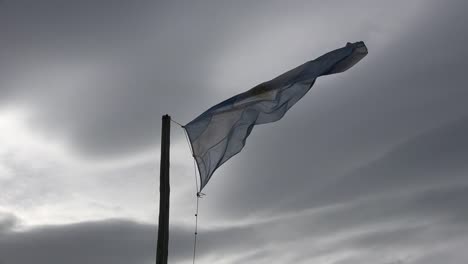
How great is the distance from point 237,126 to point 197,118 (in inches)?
51.9

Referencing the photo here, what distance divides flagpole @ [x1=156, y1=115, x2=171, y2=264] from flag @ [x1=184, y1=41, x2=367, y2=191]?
49.2 inches

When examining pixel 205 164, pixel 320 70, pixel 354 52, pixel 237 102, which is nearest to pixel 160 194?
pixel 205 164

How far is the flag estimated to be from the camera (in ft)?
54.3

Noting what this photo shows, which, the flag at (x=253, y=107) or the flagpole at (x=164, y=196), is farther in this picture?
the flag at (x=253, y=107)

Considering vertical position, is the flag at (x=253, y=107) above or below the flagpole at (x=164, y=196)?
above

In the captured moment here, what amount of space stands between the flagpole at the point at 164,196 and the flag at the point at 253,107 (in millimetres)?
1249

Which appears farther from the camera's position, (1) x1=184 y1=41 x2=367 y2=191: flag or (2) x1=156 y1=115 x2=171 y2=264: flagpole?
(1) x1=184 y1=41 x2=367 y2=191: flag

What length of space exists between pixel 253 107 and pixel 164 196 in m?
4.41

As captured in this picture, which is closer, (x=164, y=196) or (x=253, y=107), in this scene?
(x=164, y=196)

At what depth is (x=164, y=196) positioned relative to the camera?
14523 millimetres

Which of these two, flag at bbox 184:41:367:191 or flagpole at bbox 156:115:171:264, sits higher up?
flag at bbox 184:41:367:191

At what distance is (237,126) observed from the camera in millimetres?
16891

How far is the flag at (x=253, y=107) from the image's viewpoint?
16.5m

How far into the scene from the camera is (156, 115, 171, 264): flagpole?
13.8 meters
